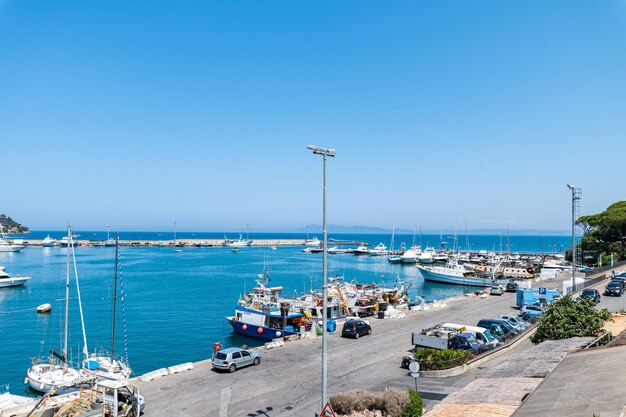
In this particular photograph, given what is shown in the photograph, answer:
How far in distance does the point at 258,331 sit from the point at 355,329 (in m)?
14.2

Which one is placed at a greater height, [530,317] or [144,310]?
[530,317]

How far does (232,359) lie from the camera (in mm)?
24297

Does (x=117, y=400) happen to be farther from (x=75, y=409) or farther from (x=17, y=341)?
(x=17, y=341)

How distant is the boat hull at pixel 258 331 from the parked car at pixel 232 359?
17016 mm

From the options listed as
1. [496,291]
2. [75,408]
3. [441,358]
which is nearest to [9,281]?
[75,408]

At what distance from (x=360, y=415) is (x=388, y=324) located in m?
21.8

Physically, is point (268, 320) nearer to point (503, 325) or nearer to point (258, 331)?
point (258, 331)

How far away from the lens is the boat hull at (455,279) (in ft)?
279

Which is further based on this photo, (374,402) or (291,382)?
(291,382)

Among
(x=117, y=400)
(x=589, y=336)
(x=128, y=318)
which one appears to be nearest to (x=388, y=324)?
(x=589, y=336)

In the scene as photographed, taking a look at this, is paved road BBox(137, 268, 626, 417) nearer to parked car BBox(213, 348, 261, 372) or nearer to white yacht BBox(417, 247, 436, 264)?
parked car BBox(213, 348, 261, 372)

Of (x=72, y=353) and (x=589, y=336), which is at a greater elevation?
(x=589, y=336)

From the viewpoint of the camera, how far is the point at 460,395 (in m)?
15.6

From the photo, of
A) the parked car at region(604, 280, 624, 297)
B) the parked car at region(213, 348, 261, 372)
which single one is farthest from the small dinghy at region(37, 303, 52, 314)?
the parked car at region(604, 280, 624, 297)
